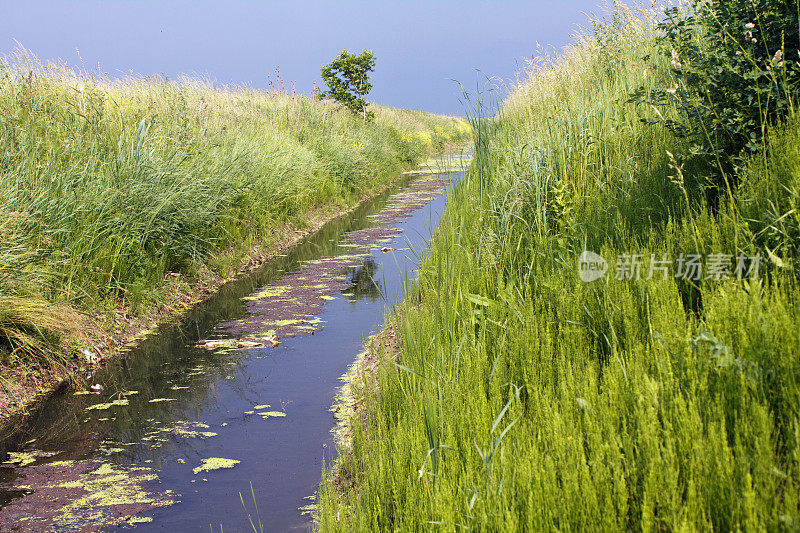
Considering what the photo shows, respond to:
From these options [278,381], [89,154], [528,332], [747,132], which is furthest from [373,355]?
[89,154]

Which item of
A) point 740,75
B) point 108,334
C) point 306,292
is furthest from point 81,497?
point 740,75

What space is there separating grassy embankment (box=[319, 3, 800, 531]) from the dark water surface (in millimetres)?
370

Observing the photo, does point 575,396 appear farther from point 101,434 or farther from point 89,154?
point 89,154

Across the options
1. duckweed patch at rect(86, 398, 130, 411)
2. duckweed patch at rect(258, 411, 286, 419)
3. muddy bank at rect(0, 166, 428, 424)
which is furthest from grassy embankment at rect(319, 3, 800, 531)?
muddy bank at rect(0, 166, 428, 424)

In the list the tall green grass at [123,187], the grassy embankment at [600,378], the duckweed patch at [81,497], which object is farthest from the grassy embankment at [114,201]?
the grassy embankment at [600,378]

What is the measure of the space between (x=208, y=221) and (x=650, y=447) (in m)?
6.27

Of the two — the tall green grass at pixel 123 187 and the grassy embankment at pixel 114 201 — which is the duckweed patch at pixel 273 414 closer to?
the grassy embankment at pixel 114 201

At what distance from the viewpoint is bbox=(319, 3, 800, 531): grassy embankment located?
69.2 inches

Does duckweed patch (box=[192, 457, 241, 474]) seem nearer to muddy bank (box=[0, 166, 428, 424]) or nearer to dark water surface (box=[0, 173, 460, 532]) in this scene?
dark water surface (box=[0, 173, 460, 532])

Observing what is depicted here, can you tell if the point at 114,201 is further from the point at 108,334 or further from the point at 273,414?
the point at 273,414

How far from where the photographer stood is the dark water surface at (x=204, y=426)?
3080mm

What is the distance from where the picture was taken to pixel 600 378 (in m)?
2.85

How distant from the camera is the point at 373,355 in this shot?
15.8 ft

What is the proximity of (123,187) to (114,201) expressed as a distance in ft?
0.74
